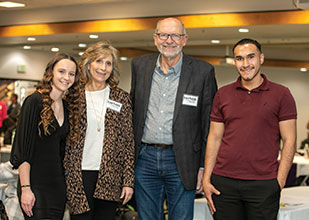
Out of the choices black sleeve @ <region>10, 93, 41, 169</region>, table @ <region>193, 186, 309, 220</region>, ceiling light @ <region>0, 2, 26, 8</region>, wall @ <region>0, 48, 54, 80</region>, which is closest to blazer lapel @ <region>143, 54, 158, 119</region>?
black sleeve @ <region>10, 93, 41, 169</region>

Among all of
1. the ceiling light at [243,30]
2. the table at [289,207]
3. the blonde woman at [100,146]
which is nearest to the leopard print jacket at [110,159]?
the blonde woman at [100,146]

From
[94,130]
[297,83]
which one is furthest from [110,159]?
[297,83]

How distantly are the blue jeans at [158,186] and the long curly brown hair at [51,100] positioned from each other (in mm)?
489

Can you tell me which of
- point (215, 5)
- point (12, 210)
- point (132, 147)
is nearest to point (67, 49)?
point (215, 5)

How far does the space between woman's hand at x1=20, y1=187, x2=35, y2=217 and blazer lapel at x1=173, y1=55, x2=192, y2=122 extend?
985 mm

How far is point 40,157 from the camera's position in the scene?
3.06 meters

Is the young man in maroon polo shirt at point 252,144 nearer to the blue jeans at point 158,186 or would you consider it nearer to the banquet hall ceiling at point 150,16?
the blue jeans at point 158,186

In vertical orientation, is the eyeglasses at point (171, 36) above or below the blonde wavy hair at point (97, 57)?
above

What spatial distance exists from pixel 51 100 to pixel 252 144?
3.99 feet

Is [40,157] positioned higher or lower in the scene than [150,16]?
lower

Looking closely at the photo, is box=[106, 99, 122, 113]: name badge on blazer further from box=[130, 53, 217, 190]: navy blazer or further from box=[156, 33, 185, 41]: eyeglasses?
box=[156, 33, 185, 41]: eyeglasses

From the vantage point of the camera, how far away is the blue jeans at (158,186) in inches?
132

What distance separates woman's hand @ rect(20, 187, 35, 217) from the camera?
3014 millimetres

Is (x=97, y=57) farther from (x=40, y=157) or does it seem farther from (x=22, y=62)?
(x=22, y=62)
